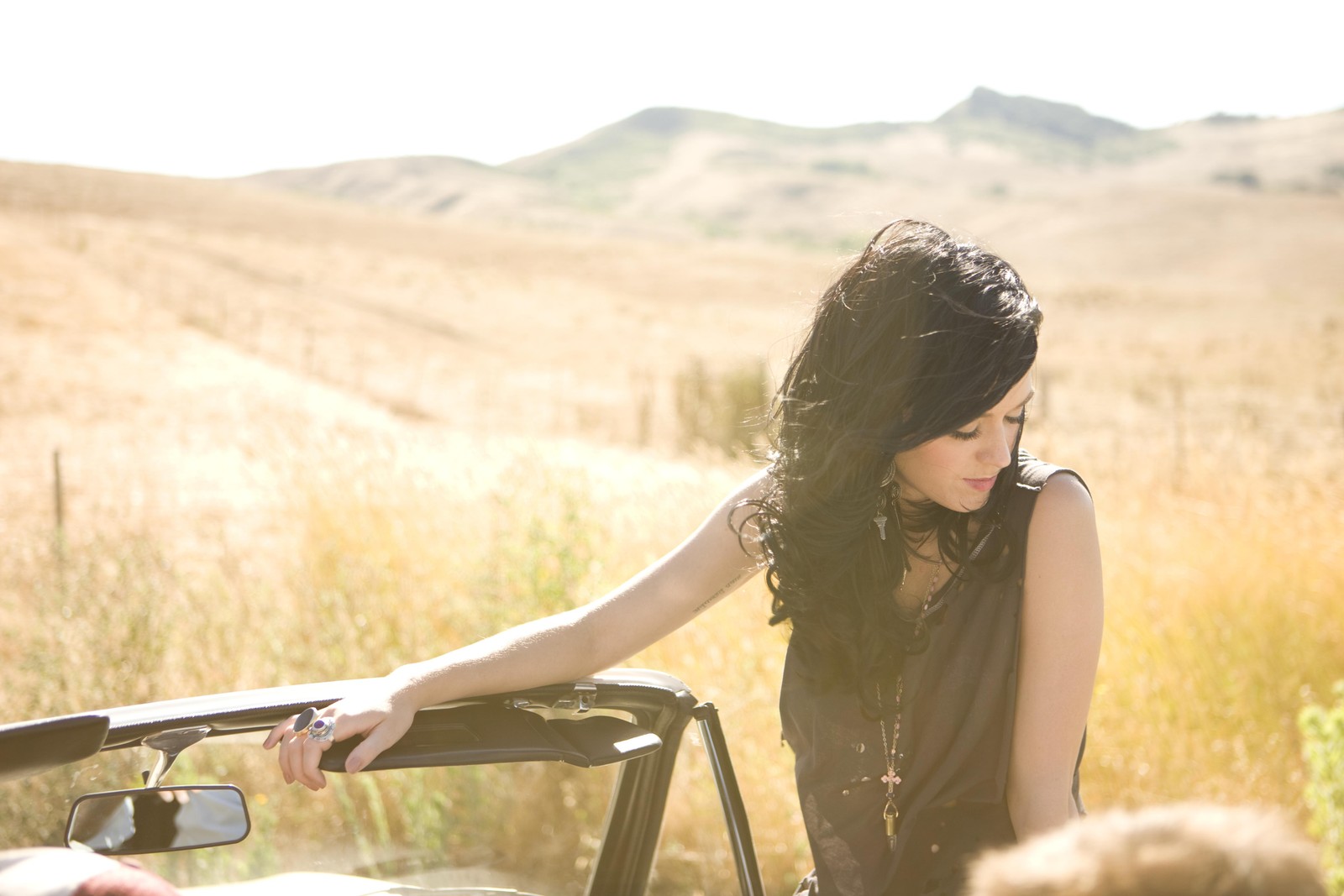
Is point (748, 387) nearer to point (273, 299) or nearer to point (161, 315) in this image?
point (161, 315)

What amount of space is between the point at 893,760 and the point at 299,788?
1174 millimetres

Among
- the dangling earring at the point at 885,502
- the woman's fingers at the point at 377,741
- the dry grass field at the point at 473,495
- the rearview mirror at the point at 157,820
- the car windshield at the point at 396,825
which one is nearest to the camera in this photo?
Result: the rearview mirror at the point at 157,820

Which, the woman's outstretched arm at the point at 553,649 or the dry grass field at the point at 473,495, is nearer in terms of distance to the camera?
the woman's outstretched arm at the point at 553,649

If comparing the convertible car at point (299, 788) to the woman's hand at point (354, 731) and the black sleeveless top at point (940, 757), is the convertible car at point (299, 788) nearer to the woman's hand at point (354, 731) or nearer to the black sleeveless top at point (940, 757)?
the woman's hand at point (354, 731)

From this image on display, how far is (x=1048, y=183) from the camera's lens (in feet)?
609

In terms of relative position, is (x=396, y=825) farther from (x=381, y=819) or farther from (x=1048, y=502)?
(x=1048, y=502)

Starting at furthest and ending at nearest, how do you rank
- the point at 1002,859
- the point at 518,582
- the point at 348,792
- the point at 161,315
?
the point at 161,315 < the point at 518,582 < the point at 348,792 < the point at 1002,859

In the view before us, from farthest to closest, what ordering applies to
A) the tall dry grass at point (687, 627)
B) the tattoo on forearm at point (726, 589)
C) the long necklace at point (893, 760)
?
the tall dry grass at point (687, 627), the tattoo on forearm at point (726, 589), the long necklace at point (893, 760)

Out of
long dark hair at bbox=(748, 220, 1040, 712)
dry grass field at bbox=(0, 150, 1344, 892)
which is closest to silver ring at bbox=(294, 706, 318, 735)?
dry grass field at bbox=(0, 150, 1344, 892)

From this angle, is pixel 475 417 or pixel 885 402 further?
pixel 475 417

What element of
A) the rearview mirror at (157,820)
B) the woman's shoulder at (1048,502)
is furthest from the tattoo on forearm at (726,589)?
the rearview mirror at (157,820)

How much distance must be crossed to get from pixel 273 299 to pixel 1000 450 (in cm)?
3645

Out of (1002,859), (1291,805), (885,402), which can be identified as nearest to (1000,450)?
(885,402)

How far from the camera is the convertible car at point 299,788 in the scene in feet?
5.05
